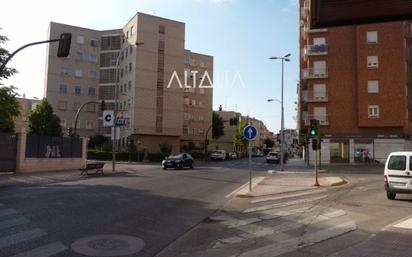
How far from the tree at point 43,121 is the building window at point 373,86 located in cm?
4052

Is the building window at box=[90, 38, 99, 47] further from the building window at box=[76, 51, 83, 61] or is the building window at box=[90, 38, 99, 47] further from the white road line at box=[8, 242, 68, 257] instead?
the white road line at box=[8, 242, 68, 257]

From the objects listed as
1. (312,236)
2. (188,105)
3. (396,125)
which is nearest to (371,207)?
(312,236)

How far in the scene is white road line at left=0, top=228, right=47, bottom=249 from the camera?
746 centimetres

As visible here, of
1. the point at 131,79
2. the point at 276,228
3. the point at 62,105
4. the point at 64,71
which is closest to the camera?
the point at 276,228

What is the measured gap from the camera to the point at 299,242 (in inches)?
328

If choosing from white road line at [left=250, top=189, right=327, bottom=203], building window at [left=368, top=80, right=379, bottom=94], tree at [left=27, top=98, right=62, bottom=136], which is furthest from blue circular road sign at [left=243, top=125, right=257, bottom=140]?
tree at [left=27, top=98, right=62, bottom=136]

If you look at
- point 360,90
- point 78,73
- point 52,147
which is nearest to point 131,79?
point 78,73

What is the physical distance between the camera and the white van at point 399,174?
14.8m

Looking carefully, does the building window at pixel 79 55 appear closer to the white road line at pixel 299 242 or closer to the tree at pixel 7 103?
the tree at pixel 7 103

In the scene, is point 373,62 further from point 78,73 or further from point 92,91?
point 78,73

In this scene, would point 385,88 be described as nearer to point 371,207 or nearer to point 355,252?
point 371,207

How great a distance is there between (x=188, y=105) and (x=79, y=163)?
5201cm

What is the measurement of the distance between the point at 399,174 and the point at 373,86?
3770 centimetres

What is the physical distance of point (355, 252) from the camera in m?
7.33
